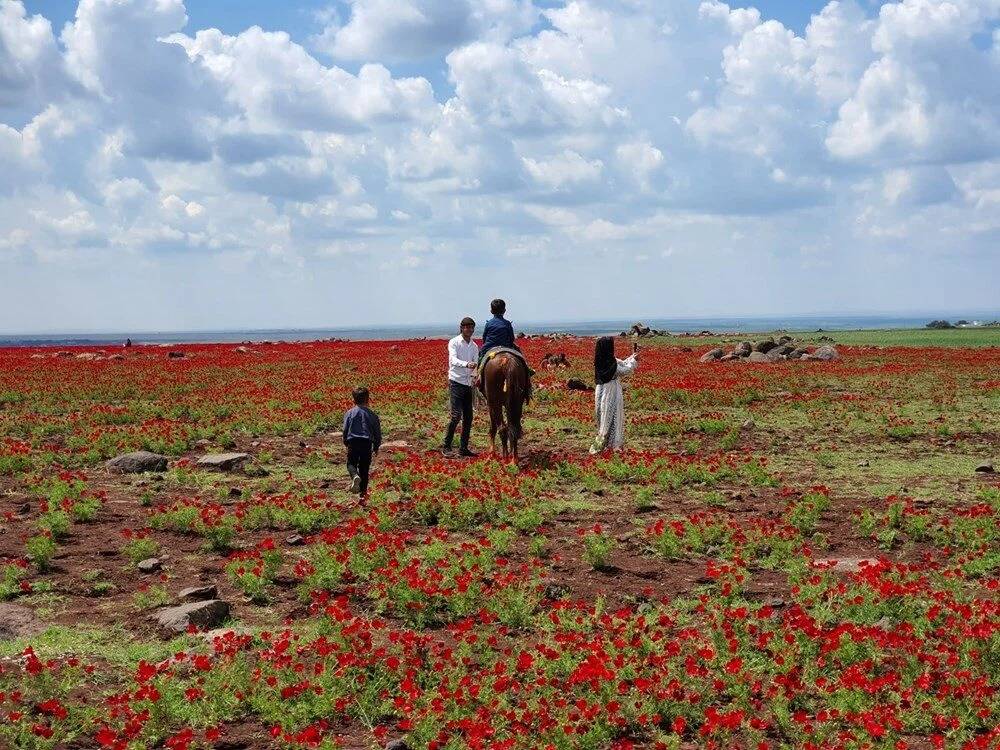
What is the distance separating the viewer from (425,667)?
7465 mm

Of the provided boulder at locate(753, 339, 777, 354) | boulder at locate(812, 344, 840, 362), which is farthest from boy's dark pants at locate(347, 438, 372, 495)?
boulder at locate(753, 339, 777, 354)

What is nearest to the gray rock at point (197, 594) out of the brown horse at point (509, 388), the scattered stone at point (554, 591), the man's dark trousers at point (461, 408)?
the scattered stone at point (554, 591)

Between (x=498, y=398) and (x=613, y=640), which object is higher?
(x=498, y=398)

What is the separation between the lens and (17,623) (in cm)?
835

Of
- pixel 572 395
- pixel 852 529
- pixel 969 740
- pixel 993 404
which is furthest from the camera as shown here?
pixel 572 395

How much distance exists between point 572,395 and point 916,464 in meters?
14.2

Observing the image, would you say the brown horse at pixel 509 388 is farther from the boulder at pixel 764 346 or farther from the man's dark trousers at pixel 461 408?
the boulder at pixel 764 346

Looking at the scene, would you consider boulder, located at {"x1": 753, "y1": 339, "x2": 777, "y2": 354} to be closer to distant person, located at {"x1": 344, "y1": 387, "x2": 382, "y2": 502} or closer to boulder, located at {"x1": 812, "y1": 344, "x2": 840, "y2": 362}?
boulder, located at {"x1": 812, "y1": 344, "x2": 840, "y2": 362}

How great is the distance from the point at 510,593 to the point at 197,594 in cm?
324

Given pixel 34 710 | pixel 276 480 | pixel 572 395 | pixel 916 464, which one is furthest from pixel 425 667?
pixel 572 395

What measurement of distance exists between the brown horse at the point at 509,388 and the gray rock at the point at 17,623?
919cm

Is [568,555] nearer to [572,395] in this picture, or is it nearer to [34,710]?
[34,710]

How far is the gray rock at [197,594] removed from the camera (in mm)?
9055

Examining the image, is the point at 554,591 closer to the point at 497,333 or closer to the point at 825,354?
the point at 497,333
